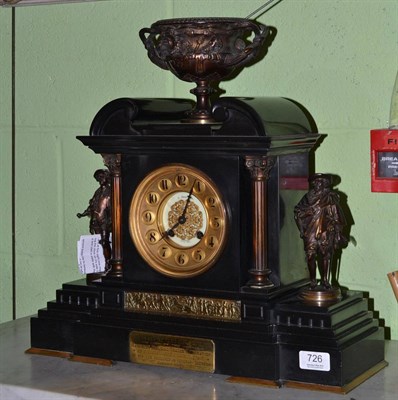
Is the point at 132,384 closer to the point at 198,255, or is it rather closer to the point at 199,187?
the point at 198,255

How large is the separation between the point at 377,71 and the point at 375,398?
31.1 inches

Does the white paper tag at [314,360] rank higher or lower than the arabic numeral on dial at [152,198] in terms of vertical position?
lower

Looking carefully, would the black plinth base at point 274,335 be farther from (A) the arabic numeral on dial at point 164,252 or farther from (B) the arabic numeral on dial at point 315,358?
(A) the arabic numeral on dial at point 164,252

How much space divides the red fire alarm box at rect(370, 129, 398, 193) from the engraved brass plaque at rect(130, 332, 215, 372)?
0.57m

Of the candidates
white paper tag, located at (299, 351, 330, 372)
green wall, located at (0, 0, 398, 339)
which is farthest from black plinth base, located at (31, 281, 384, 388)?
green wall, located at (0, 0, 398, 339)

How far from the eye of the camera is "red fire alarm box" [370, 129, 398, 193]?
2.35m

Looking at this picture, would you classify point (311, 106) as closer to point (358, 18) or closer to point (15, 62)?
point (358, 18)

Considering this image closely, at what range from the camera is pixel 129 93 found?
278 cm

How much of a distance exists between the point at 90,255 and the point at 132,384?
1.28ft

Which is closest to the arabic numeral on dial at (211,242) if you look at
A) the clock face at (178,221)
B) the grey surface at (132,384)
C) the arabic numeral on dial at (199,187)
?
the clock face at (178,221)

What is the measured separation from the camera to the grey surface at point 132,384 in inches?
81.4

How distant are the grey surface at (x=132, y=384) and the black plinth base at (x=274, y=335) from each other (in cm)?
3

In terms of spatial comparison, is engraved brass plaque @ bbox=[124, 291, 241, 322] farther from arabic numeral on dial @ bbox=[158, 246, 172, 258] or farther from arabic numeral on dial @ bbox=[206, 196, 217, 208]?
arabic numeral on dial @ bbox=[206, 196, 217, 208]

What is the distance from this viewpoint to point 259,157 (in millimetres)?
2125
